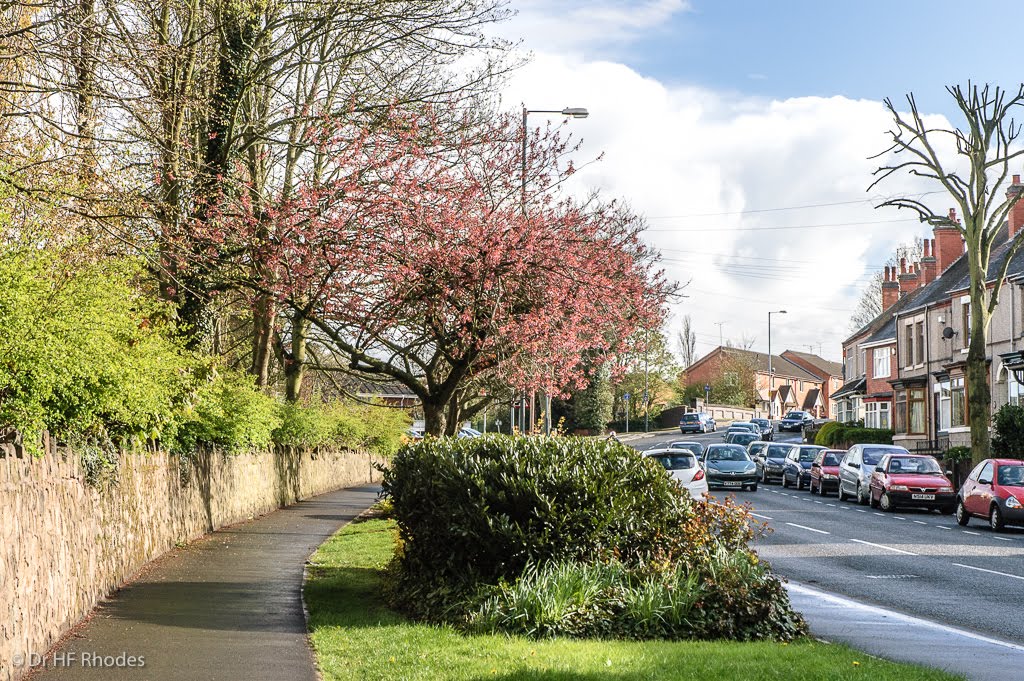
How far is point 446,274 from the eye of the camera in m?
18.2

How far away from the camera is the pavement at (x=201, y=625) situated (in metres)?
8.18

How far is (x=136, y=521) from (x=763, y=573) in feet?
23.7

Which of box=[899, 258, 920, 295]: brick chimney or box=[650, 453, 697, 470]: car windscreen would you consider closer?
box=[650, 453, 697, 470]: car windscreen

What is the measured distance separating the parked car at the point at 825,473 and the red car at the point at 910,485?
5.49 meters

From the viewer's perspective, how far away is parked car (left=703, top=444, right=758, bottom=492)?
120ft

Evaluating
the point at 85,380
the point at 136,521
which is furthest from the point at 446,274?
the point at 85,380

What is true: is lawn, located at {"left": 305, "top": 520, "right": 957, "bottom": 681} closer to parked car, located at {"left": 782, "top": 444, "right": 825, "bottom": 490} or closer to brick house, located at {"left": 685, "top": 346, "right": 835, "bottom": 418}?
parked car, located at {"left": 782, "top": 444, "right": 825, "bottom": 490}

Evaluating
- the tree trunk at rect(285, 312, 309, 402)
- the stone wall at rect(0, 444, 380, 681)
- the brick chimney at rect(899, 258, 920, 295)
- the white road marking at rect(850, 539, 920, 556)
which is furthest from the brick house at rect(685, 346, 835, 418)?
the stone wall at rect(0, 444, 380, 681)

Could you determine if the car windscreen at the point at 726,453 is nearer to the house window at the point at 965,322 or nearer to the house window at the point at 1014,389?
the house window at the point at 1014,389

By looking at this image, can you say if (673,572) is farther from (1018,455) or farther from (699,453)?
(699,453)

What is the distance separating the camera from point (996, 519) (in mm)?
24594

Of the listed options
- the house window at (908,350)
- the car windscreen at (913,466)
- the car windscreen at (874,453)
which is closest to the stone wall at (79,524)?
the car windscreen at (913,466)

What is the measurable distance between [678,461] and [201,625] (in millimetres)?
18689

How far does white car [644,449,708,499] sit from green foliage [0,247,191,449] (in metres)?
15.8
